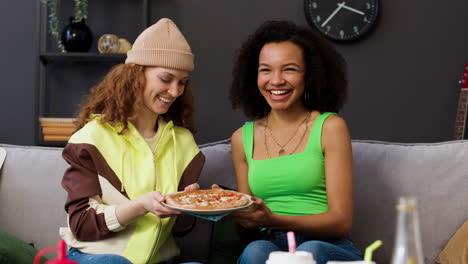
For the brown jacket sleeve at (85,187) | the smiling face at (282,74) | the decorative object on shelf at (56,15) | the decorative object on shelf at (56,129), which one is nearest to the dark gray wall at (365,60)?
the decorative object on shelf at (56,15)

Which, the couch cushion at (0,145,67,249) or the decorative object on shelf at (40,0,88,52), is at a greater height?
the decorative object on shelf at (40,0,88,52)

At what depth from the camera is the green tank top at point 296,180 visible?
2.00 m

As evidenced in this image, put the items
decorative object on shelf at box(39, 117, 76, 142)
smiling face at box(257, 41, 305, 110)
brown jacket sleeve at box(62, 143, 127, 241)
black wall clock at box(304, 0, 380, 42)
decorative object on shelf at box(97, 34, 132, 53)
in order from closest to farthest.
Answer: brown jacket sleeve at box(62, 143, 127, 241)
smiling face at box(257, 41, 305, 110)
decorative object on shelf at box(39, 117, 76, 142)
decorative object on shelf at box(97, 34, 132, 53)
black wall clock at box(304, 0, 380, 42)

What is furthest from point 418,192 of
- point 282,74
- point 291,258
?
point 291,258

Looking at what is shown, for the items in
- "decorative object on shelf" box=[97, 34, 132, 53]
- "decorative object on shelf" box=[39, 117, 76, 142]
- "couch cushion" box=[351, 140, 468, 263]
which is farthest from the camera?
"decorative object on shelf" box=[97, 34, 132, 53]

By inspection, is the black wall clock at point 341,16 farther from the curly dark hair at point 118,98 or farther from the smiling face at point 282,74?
the curly dark hair at point 118,98

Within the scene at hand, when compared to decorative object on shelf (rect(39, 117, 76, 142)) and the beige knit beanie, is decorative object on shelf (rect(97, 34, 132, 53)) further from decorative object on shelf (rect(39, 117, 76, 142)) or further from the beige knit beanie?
the beige knit beanie

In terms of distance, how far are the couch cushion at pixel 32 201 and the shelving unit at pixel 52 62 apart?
1.46m

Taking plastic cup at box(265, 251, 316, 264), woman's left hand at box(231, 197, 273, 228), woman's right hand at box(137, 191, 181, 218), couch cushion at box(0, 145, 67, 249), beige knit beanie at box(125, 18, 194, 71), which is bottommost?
couch cushion at box(0, 145, 67, 249)

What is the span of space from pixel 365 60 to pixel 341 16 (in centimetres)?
36

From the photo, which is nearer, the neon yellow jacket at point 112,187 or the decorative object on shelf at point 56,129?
the neon yellow jacket at point 112,187

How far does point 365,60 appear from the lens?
4121mm

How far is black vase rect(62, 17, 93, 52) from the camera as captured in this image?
3756mm

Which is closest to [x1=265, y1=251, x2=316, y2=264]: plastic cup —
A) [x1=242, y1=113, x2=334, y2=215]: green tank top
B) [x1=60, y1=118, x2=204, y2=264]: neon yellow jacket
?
[x1=60, y1=118, x2=204, y2=264]: neon yellow jacket
